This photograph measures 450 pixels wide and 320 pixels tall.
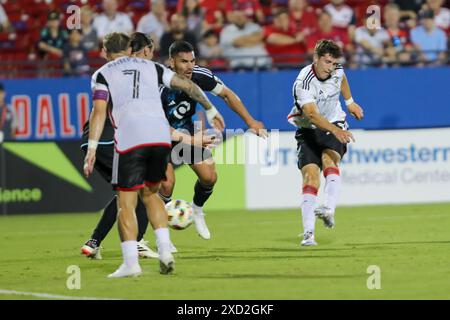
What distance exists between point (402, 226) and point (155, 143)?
6.03 meters

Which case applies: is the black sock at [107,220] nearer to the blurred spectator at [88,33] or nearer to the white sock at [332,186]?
the white sock at [332,186]

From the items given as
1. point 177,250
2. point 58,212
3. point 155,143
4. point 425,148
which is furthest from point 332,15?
point 155,143

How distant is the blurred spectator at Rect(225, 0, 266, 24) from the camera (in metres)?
20.5

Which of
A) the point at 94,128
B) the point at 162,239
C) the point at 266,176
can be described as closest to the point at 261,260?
the point at 162,239

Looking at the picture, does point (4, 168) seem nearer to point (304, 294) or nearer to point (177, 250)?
point (177, 250)

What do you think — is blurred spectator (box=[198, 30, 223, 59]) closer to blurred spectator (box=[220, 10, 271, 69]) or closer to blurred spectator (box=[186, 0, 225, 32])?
blurred spectator (box=[220, 10, 271, 69])

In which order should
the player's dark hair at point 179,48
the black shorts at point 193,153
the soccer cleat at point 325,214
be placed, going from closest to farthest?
1. the player's dark hair at point 179,48
2. the soccer cleat at point 325,214
3. the black shorts at point 193,153

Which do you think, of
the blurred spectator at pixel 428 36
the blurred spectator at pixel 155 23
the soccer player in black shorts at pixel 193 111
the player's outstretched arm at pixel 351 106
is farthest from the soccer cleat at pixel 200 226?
the blurred spectator at pixel 428 36

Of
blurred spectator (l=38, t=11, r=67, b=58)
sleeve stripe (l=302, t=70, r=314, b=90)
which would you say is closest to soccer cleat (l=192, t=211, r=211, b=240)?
sleeve stripe (l=302, t=70, r=314, b=90)

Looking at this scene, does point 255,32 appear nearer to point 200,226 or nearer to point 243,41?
point 243,41

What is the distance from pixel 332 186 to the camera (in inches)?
505

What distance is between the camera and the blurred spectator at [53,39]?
20.6 metres

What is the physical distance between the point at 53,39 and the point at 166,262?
11.5 m

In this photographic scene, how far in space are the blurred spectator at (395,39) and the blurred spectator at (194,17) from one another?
339cm
